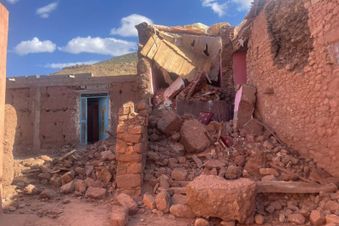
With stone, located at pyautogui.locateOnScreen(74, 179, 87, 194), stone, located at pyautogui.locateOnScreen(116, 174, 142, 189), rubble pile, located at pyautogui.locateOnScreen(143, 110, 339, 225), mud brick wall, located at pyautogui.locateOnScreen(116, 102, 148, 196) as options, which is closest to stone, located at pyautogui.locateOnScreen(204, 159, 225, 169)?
rubble pile, located at pyautogui.locateOnScreen(143, 110, 339, 225)

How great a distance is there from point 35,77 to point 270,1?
9.26 meters

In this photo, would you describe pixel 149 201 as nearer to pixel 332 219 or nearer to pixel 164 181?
pixel 164 181

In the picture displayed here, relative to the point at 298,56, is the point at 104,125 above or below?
below

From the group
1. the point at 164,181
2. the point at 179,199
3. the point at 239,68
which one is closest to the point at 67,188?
the point at 164,181

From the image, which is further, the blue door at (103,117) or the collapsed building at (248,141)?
the blue door at (103,117)

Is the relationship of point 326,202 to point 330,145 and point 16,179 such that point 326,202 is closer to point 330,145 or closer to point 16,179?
point 330,145

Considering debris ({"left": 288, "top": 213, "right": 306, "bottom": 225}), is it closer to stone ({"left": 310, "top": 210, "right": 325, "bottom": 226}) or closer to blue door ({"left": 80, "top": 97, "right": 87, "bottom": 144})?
stone ({"left": 310, "top": 210, "right": 325, "bottom": 226})

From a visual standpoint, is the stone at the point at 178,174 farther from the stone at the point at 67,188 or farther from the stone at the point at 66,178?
the stone at the point at 66,178

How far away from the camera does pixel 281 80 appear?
293 inches

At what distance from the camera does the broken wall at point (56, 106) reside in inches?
493

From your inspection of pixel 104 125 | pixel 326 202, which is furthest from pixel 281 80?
pixel 104 125

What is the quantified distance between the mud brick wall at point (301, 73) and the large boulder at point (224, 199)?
5.85 feet

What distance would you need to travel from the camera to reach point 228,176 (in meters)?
5.81

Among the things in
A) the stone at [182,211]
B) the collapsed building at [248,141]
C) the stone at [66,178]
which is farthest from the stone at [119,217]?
the stone at [66,178]
